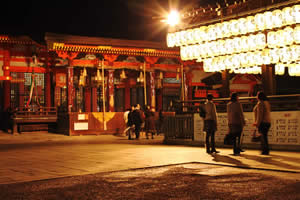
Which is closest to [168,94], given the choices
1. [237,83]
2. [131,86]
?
[131,86]

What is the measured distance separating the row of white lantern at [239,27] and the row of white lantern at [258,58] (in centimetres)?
154

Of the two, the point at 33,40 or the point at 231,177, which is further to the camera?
the point at 33,40

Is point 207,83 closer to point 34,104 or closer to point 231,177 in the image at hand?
point 34,104

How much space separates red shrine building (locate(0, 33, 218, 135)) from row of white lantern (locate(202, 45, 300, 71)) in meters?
4.54

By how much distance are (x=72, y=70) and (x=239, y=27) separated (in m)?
12.6

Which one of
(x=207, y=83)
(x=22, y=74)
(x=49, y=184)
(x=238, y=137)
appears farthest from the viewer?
(x=207, y=83)

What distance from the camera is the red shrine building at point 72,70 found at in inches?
918

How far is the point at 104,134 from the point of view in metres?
23.9

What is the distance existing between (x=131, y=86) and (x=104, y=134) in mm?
8084

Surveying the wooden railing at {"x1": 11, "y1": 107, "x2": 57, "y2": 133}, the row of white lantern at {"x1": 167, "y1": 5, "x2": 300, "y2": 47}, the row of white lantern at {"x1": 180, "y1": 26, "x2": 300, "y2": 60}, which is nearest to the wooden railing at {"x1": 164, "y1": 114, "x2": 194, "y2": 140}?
the row of white lantern at {"x1": 180, "y1": 26, "x2": 300, "y2": 60}

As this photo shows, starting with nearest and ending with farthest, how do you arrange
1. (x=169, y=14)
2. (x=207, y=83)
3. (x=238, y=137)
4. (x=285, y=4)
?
(x=238, y=137) → (x=285, y=4) → (x=169, y=14) → (x=207, y=83)

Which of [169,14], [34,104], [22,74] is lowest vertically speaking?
[34,104]

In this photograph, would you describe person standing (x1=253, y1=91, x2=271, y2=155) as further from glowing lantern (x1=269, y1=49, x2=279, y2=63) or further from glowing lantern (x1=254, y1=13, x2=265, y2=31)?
A: glowing lantern (x1=269, y1=49, x2=279, y2=63)

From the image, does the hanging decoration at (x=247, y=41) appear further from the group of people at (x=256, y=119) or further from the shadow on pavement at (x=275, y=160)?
the shadow on pavement at (x=275, y=160)
